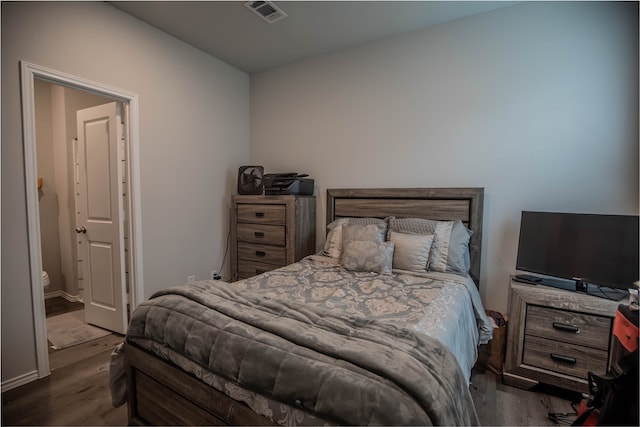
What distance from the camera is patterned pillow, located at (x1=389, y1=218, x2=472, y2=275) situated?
2.27 metres

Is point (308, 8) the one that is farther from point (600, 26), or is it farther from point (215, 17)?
point (600, 26)

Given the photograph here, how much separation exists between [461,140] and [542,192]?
2.38 ft

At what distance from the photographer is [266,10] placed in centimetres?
245

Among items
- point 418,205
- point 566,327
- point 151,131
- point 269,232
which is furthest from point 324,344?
point 151,131

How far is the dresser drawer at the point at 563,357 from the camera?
1.82 metres

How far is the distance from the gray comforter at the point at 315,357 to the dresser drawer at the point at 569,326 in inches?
51.0

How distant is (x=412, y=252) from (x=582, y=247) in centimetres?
106

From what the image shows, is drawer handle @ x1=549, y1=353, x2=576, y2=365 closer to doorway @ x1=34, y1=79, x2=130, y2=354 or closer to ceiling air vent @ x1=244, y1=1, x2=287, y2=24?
ceiling air vent @ x1=244, y1=1, x2=287, y2=24

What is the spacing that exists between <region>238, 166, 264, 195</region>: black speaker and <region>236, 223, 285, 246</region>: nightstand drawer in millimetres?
380

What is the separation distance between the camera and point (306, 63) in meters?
3.31

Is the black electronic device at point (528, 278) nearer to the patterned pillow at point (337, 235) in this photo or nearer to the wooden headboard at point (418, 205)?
the wooden headboard at point (418, 205)

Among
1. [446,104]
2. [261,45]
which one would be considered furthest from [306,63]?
[446,104]

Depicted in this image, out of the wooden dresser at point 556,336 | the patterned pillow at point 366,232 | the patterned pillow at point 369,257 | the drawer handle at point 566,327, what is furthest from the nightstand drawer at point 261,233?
the drawer handle at point 566,327

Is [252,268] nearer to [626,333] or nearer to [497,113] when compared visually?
[497,113]
